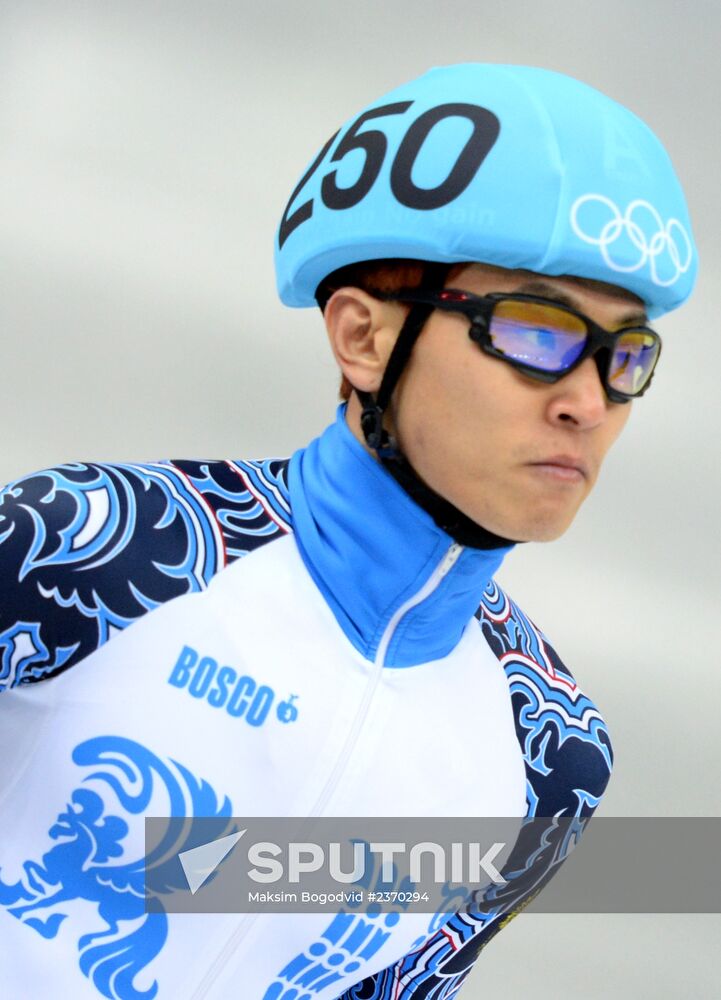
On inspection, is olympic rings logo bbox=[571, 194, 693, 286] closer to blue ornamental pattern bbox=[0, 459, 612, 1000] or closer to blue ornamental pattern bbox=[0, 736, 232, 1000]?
blue ornamental pattern bbox=[0, 459, 612, 1000]

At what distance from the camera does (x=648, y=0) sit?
7.81ft

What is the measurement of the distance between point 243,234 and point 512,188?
1.15 m

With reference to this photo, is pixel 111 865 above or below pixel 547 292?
below

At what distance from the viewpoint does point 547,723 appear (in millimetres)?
1585

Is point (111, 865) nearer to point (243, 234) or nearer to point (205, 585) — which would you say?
point (205, 585)

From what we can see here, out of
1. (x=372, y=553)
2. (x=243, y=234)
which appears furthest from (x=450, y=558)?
(x=243, y=234)

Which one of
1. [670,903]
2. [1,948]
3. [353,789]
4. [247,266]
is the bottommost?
[1,948]

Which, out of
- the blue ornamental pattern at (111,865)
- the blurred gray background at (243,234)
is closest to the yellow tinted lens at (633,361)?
the blue ornamental pattern at (111,865)

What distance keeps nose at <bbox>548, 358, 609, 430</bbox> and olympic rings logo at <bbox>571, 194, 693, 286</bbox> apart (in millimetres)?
93

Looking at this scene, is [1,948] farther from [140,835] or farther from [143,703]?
[143,703]

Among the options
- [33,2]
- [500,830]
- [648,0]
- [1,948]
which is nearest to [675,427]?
[648,0]

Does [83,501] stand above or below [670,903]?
below

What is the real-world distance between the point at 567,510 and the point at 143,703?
1.39 ft

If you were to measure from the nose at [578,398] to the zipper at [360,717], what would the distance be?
6.7 inches
